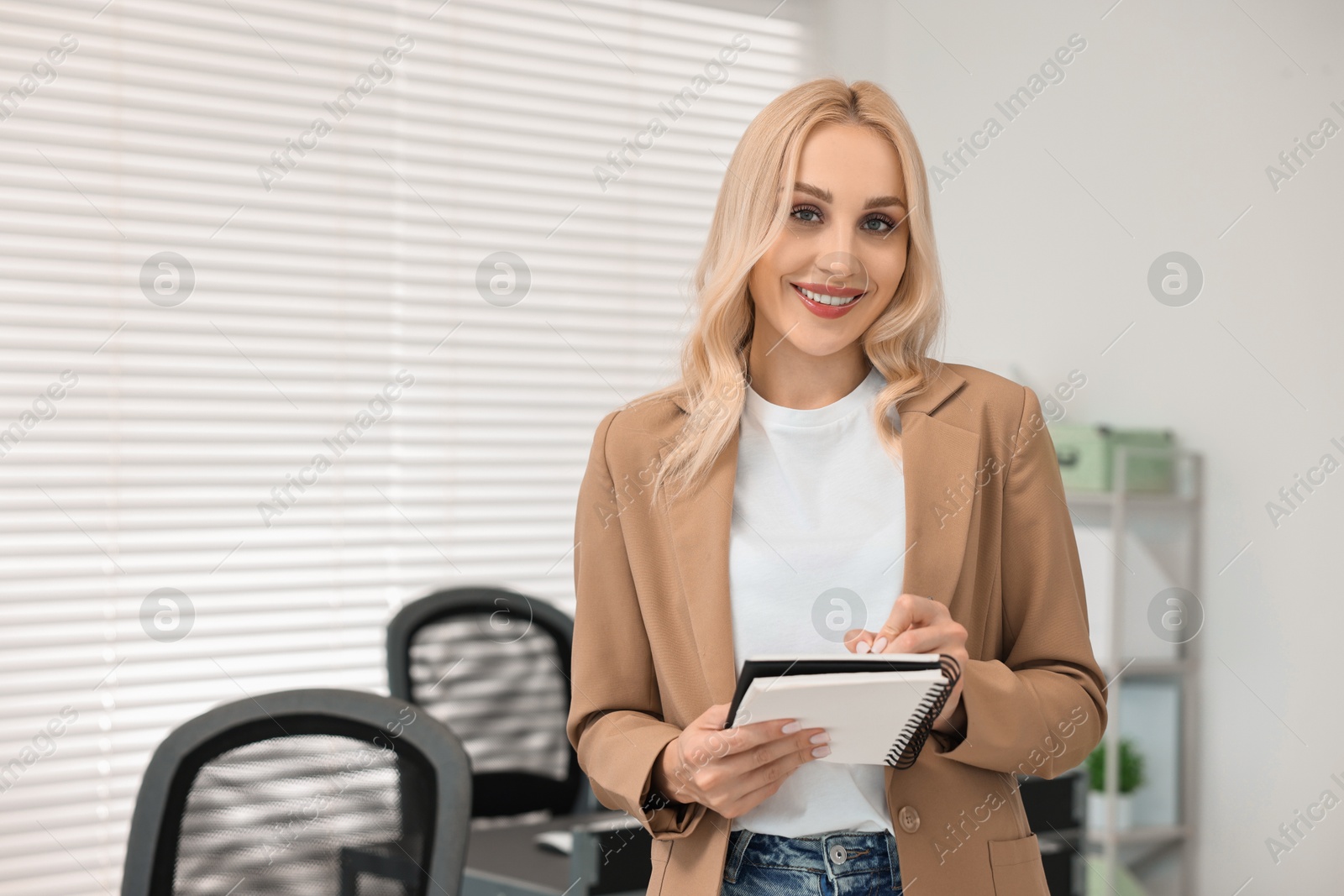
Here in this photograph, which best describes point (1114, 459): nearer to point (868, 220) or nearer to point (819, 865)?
point (868, 220)

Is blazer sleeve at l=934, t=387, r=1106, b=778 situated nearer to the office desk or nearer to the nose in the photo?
the nose

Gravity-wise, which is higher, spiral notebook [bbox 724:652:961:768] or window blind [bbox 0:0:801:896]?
window blind [bbox 0:0:801:896]

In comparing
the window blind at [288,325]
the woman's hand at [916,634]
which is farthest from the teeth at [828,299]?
the window blind at [288,325]

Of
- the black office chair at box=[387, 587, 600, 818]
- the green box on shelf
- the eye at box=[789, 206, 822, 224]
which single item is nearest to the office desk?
the black office chair at box=[387, 587, 600, 818]

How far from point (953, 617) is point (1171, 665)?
7.17 ft

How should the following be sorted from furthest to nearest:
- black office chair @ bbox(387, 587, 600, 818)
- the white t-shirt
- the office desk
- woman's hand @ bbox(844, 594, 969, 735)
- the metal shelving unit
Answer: the metal shelving unit → black office chair @ bbox(387, 587, 600, 818) → the office desk → the white t-shirt → woman's hand @ bbox(844, 594, 969, 735)

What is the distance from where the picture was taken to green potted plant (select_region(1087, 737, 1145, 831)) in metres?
3.09

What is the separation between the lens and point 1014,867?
44.9 inches

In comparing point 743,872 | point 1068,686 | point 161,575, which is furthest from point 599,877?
point 161,575

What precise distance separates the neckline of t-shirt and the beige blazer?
0.18 ft

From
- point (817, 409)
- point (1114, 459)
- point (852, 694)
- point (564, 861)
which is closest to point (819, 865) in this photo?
point (852, 694)

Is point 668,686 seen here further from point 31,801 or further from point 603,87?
point 603,87

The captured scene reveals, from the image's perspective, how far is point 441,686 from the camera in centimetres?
252

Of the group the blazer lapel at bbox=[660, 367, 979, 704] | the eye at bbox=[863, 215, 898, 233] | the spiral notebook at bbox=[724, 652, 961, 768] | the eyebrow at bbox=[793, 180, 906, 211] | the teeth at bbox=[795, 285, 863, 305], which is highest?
the eyebrow at bbox=[793, 180, 906, 211]
